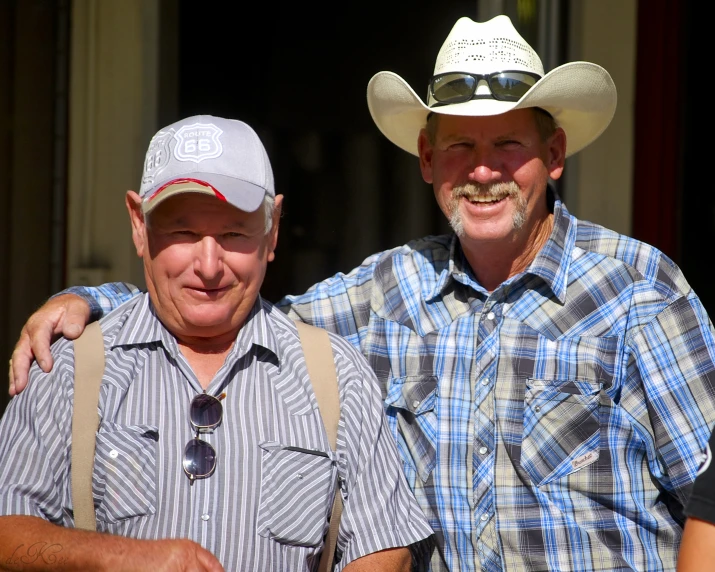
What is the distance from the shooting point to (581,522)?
2271 mm

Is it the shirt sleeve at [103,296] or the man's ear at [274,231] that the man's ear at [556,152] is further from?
the shirt sleeve at [103,296]

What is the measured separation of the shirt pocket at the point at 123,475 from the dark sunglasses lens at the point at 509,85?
124 cm

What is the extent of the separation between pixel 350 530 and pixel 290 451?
0.22 meters

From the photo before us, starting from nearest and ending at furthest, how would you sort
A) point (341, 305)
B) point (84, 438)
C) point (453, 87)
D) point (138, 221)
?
point (84, 438) → point (138, 221) → point (453, 87) → point (341, 305)

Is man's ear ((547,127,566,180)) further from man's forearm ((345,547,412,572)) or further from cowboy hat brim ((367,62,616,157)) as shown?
man's forearm ((345,547,412,572))

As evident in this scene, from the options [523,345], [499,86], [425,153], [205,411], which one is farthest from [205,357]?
[499,86]

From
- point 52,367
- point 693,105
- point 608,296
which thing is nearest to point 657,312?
point 608,296

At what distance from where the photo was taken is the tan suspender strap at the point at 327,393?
6.88 feet

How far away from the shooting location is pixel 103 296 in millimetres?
2426

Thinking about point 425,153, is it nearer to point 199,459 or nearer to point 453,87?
point 453,87

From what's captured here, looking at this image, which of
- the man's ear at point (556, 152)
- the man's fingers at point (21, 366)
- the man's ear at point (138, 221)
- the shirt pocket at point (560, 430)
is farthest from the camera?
the man's ear at point (556, 152)

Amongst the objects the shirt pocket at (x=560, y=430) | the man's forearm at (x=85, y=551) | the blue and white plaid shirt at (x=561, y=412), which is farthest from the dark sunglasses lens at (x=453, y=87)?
the man's forearm at (x=85, y=551)

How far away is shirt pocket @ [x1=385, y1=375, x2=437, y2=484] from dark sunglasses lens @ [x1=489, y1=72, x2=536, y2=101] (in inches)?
29.5

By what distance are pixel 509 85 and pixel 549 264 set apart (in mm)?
477
